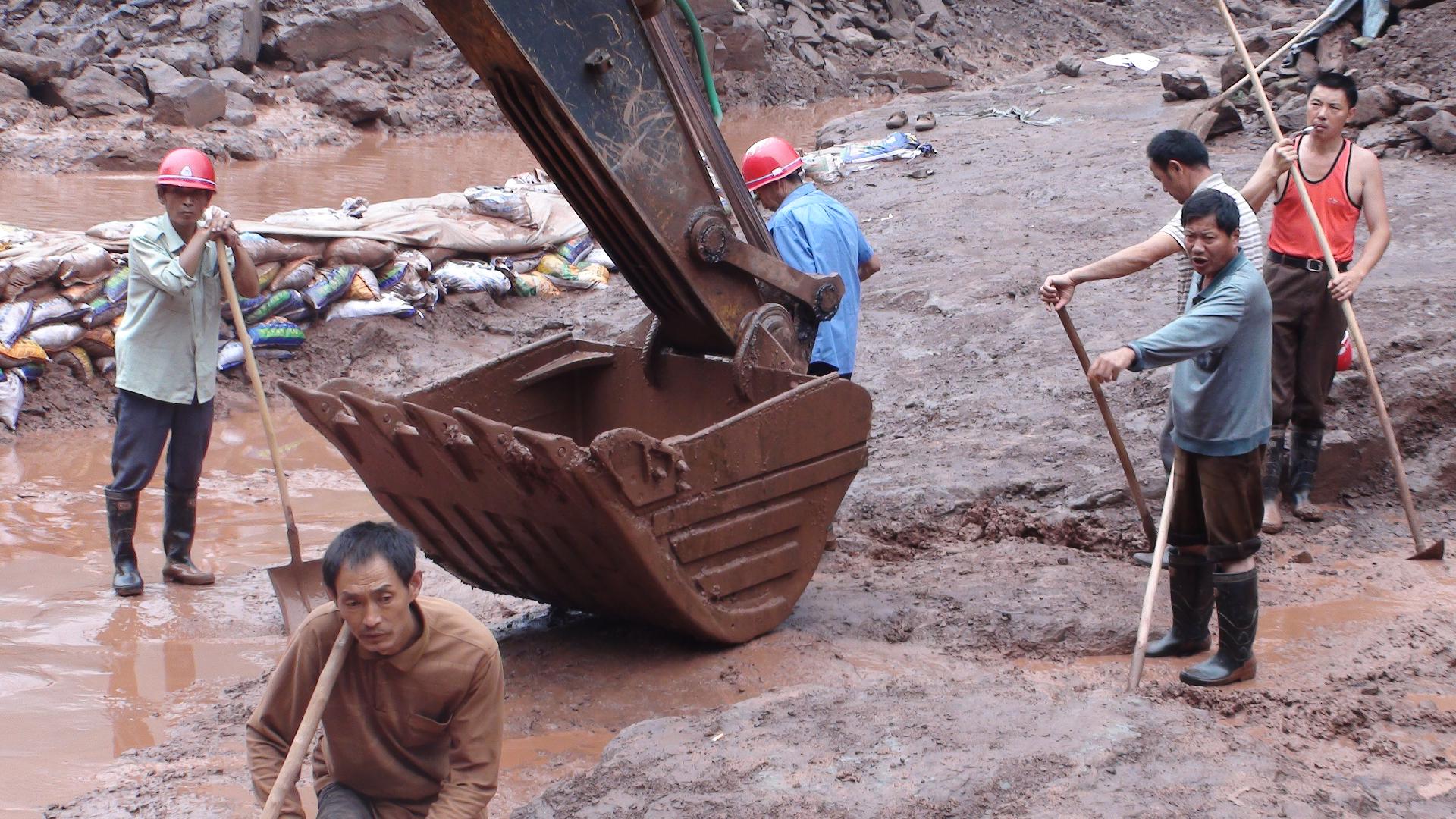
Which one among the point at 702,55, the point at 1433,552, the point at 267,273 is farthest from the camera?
the point at 267,273

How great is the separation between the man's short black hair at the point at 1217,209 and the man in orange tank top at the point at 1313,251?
1.49 m

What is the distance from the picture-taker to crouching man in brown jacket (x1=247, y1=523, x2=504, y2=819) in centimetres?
268

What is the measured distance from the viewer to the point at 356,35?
63.9 ft

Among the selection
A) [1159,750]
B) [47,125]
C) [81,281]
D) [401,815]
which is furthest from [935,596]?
[47,125]

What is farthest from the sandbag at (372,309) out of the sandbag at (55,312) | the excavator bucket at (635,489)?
the excavator bucket at (635,489)

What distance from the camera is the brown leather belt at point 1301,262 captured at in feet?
17.1

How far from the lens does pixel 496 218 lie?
983 cm

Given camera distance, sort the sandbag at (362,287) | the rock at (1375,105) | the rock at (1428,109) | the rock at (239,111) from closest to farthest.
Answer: the sandbag at (362,287)
the rock at (1428,109)
the rock at (1375,105)
the rock at (239,111)

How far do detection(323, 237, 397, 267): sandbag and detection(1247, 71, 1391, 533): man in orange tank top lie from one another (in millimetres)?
5575

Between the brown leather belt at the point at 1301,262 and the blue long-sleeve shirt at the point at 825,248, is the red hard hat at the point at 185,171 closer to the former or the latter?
the blue long-sleeve shirt at the point at 825,248

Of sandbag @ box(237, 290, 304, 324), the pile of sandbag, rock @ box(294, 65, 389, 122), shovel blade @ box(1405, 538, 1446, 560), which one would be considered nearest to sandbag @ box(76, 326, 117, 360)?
the pile of sandbag

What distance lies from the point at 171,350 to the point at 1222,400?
3.90m

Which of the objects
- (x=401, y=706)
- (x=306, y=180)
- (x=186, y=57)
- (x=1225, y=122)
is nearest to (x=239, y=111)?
(x=186, y=57)

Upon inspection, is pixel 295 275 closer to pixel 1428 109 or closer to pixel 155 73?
pixel 1428 109
